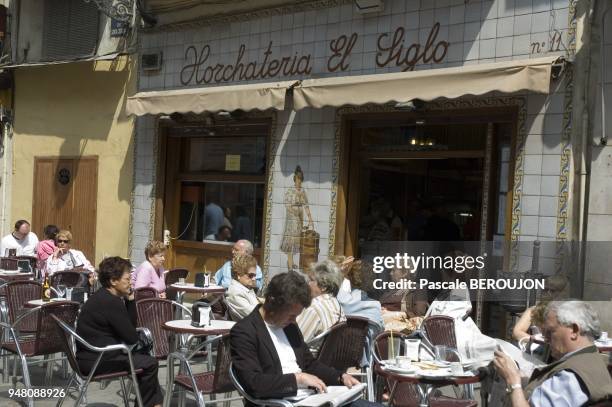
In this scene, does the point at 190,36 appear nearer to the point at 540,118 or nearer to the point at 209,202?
the point at 209,202

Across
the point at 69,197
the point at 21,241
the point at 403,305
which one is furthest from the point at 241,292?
the point at 69,197

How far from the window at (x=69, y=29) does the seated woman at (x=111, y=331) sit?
28.7ft

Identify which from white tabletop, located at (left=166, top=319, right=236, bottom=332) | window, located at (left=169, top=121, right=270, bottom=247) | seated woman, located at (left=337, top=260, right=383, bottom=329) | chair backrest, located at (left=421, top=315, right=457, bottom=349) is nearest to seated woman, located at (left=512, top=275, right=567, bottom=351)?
chair backrest, located at (left=421, top=315, right=457, bottom=349)

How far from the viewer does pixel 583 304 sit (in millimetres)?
3744

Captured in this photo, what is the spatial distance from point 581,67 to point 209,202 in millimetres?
6052

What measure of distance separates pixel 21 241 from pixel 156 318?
6224 mm

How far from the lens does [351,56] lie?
9.94m

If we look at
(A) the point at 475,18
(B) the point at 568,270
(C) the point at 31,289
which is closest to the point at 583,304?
(B) the point at 568,270

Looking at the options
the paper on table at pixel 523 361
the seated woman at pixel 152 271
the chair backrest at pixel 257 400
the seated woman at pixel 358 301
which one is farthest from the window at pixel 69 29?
the paper on table at pixel 523 361

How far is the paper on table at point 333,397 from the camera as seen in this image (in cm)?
412

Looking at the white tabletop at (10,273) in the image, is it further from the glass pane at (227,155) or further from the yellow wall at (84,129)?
the glass pane at (227,155)

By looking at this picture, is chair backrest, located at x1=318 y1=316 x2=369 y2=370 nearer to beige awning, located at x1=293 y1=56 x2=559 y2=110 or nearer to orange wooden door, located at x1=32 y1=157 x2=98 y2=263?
beige awning, located at x1=293 y1=56 x2=559 y2=110

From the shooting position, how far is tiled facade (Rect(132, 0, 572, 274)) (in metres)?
8.25

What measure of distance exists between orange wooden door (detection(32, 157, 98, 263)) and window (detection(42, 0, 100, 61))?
1919 millimetres
